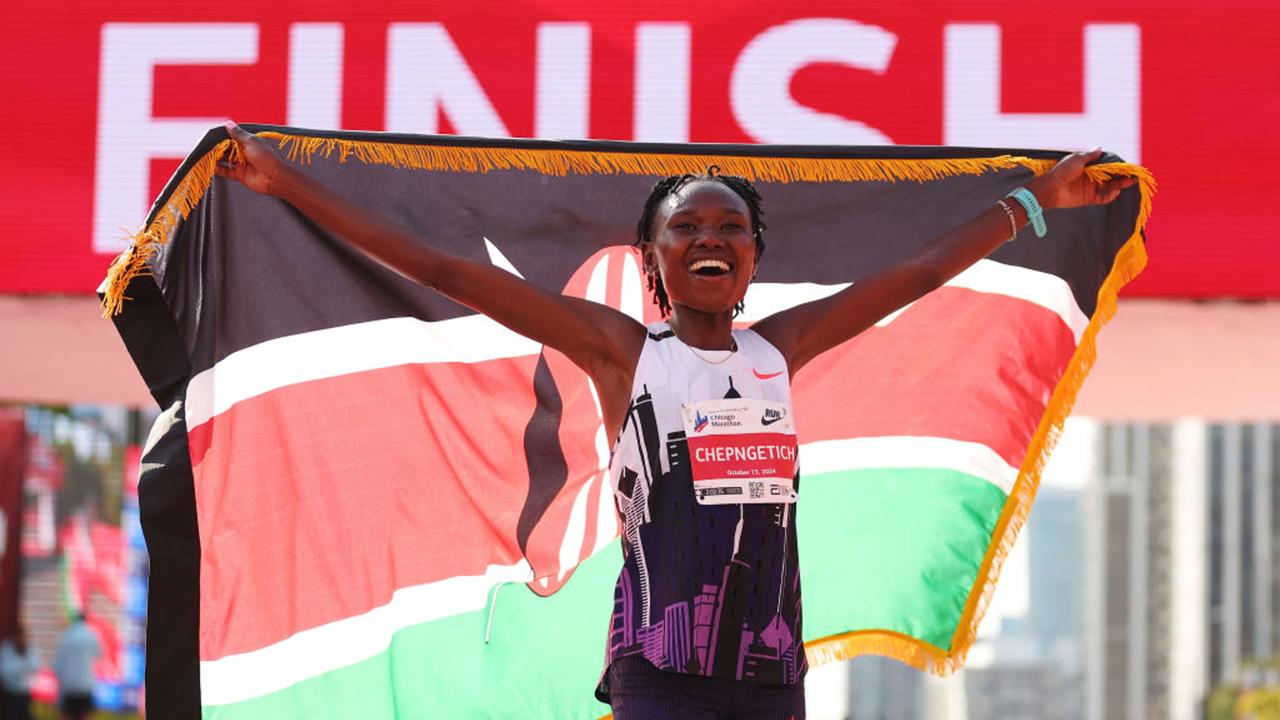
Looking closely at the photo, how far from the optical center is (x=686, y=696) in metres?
3.11

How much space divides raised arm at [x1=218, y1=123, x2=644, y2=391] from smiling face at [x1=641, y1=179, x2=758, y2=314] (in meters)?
0.14

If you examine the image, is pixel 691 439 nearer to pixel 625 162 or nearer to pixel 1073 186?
pixel 625 162

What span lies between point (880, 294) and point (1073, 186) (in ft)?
2.68

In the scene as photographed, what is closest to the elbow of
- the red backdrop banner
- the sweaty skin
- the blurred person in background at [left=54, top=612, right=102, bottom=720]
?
the sweaty skin

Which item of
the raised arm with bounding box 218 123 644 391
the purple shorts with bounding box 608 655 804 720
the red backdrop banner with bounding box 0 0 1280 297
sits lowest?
the purple shorts with bounding box 608 655 804 720

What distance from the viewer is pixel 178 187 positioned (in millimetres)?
3879

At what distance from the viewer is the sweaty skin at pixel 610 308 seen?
333cm

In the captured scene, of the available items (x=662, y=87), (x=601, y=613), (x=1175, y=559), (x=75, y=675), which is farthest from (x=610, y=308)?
(x=1175, y=559)

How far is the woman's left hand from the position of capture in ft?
13.5

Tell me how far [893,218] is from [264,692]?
78.1 inches

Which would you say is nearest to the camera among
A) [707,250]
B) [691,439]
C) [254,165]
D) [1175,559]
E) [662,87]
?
[691,439]

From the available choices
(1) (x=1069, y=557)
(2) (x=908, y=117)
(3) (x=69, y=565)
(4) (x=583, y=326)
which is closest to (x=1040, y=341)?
(2) (x=908, y=117)

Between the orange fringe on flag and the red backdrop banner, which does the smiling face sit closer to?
the orange fringe on flag

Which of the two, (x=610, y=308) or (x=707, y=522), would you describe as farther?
(x=610, y=308)
